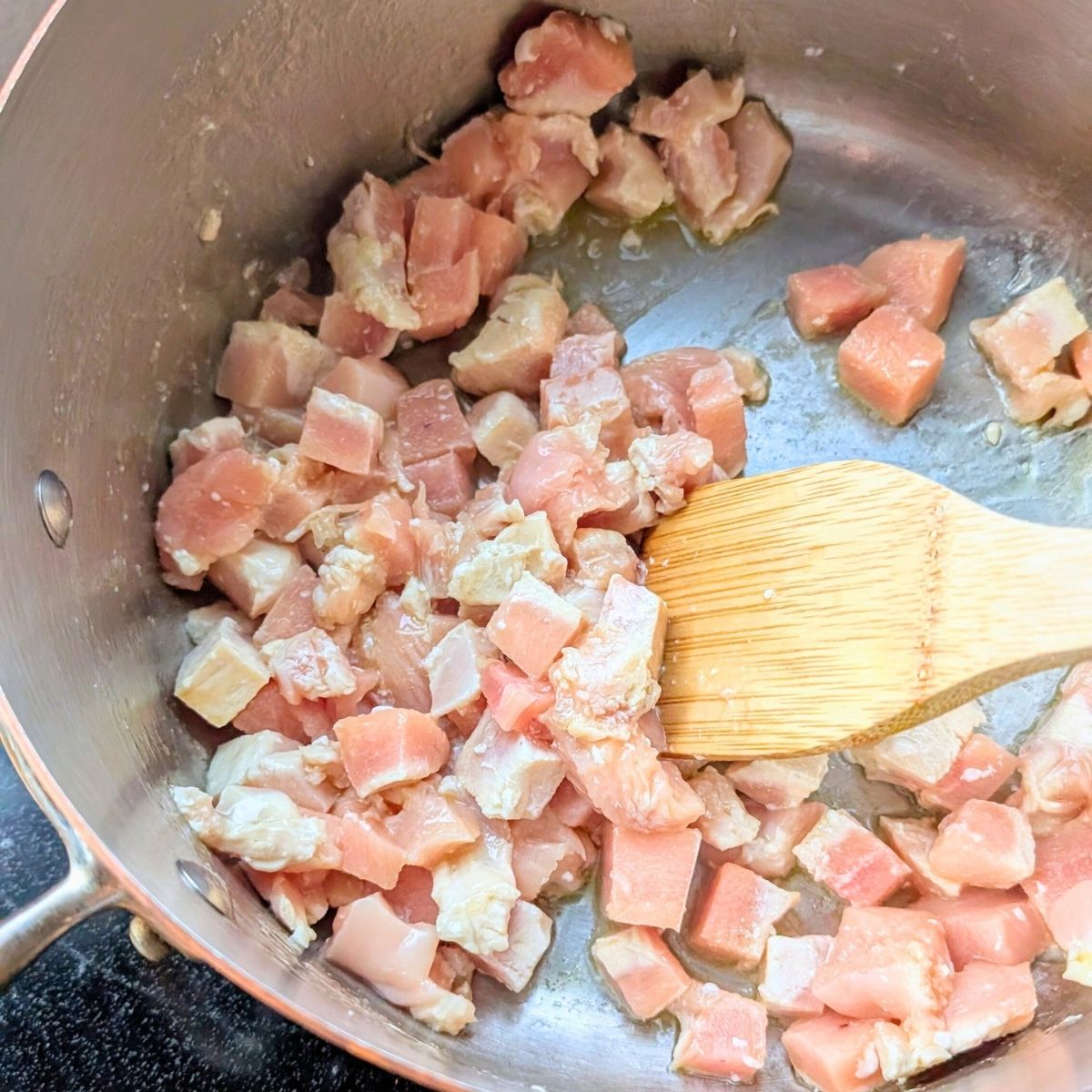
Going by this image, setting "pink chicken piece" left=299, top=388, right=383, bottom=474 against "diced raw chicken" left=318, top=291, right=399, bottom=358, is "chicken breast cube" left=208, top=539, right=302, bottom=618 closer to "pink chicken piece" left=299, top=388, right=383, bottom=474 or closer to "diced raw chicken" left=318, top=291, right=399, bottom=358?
"pink chicken piece" left=299, top=388, right=383, bottom=474

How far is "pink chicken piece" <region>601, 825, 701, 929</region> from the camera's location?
188 centimetres

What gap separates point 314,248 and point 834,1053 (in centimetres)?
195

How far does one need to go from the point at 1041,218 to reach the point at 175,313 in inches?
77.1

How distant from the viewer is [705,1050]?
1844mm

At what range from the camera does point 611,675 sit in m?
1.82

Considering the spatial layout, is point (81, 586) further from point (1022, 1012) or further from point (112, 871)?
point (1022, 1012)

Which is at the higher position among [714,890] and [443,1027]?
[443,1027]

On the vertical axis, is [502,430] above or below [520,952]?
above

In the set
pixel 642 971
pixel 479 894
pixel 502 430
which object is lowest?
pixel 642 971

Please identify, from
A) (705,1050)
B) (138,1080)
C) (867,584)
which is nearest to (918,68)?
(867,584)

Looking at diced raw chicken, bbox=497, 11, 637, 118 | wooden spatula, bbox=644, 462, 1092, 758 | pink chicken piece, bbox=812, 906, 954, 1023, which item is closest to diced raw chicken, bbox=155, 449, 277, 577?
wooden spatula, bbox=644, 462, 1092, 758

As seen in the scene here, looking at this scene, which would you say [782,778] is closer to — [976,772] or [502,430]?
[976,772]

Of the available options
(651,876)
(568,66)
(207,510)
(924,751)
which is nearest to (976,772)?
(924,751)

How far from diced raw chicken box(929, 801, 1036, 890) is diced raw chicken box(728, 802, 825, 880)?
0.24 m
